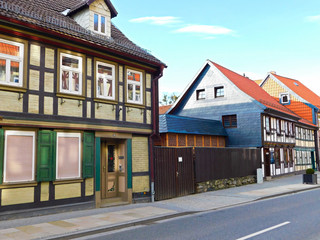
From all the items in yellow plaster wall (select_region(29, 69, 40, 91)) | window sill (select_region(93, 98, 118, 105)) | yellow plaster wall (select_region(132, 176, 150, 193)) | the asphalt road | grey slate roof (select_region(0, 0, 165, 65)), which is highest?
grey slate roof (select_region(0, 0, 165, 65))

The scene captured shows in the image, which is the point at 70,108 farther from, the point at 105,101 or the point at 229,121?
the point at 229,121

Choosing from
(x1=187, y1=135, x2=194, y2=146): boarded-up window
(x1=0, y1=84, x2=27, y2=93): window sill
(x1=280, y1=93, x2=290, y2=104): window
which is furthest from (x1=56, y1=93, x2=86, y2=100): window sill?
(x1=280, y1=93, x2=290, y2=104): window

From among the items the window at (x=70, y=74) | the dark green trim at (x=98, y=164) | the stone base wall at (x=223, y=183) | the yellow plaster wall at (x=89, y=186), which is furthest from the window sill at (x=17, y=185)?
the stone base wall at (x=223, y=183)

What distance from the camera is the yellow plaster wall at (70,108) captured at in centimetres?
1093

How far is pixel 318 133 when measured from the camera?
37875mm

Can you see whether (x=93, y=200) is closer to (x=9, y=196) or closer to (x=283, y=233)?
(x=9, y=196)

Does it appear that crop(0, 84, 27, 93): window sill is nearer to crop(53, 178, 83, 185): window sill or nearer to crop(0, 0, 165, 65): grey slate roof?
crop(0, 0, 165, 65): grey slate roof

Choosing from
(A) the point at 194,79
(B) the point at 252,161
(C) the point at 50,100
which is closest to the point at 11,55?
(C) the point at 50,100

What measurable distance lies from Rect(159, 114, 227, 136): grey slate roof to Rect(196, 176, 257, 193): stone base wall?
13.4 feet

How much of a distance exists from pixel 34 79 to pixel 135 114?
443 centimetres

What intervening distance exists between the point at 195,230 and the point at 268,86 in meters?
32.9

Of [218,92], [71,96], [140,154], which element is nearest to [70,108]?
[71,96]

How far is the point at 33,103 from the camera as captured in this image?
10.2 m

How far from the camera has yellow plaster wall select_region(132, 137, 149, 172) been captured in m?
13.3
